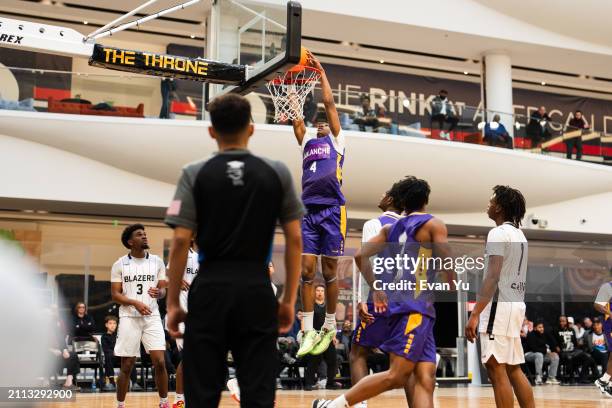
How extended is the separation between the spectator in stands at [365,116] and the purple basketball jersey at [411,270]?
575 inches

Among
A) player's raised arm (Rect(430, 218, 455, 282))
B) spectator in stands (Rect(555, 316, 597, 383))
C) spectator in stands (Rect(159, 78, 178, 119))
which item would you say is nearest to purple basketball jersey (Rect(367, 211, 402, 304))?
player's raised arm (Rect(430, 218, 455, 282))

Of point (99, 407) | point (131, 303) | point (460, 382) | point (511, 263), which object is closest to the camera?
point (511, 263)

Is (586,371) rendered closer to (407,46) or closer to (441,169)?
(441,169)

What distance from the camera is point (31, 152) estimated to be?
19.6m

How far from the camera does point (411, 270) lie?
249 inches

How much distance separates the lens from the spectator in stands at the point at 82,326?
17.4 meters

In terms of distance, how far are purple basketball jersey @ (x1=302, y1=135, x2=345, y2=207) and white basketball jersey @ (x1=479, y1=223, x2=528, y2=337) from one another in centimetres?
187

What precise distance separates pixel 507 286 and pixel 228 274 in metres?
3.95

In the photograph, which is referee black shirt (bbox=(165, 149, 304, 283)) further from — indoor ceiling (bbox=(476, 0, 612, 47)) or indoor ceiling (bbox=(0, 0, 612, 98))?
indoor ceiling (bbox=(476, 0, 612, 47))

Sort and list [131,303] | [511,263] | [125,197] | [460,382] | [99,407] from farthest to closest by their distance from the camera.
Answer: [125,197] < [460,382] < [99,407] < [131,303] < [511,263]

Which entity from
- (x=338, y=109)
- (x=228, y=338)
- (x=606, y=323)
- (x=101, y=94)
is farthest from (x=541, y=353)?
(x=228, y=338)

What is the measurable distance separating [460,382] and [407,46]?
450 inches

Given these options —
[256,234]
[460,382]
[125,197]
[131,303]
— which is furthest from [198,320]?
[125,197]

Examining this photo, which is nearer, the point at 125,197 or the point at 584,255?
the point at 125,197
